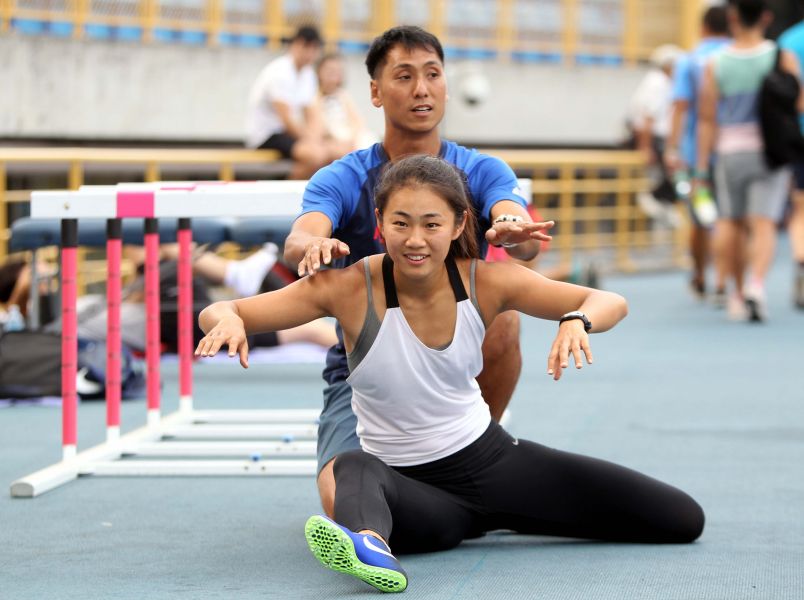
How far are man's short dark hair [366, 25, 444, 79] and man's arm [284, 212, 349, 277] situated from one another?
0.54 meters

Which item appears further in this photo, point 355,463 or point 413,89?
point 413,89

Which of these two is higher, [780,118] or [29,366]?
[780,118]

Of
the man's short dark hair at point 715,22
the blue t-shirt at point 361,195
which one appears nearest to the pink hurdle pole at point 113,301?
the blue t-shirt at point 361,195

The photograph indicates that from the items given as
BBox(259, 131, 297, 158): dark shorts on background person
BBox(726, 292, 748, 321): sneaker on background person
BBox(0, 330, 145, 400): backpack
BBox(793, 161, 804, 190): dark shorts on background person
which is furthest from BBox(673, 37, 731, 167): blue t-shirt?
BBox(0, 330, 145, 400): backpack

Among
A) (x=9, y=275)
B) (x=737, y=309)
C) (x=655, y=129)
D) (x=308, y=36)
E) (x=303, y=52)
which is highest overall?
(x=308, y=36)

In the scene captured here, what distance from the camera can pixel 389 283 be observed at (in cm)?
377

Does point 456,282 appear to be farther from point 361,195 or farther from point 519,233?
point 361,195

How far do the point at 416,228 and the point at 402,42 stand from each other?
874 millimetres

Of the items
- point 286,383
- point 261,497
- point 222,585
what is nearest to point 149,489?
point 261,497

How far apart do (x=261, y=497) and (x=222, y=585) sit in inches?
45.3

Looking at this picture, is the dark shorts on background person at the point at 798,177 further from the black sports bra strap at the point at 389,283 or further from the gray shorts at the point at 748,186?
the black sports bra strap at the point at 389,283

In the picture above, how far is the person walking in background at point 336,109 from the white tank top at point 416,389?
7.68 metres

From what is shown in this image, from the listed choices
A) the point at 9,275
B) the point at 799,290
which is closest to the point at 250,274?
the point at 9,275

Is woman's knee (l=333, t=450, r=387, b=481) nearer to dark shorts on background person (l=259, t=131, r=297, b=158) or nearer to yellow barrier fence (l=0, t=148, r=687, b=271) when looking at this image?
yellow barrier fence (l=0, t=148, r=687, b=271)
